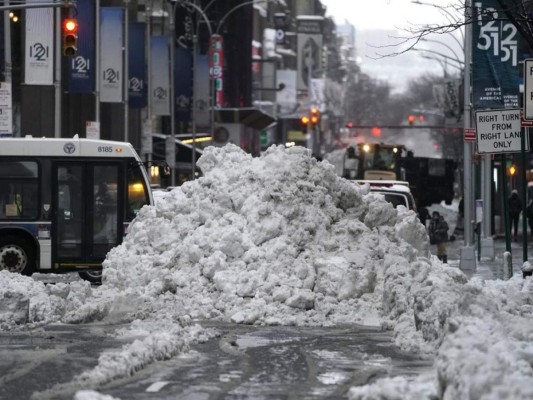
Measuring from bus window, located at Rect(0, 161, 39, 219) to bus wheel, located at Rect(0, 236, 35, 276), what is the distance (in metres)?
0.47

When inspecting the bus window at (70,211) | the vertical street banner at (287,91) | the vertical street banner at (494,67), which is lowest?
the bus window at (70,211)

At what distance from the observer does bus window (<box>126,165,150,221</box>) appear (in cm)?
2797

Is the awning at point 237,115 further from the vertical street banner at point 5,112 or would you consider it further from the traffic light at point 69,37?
the traffic light at point 69,37

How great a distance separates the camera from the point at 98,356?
580 inches

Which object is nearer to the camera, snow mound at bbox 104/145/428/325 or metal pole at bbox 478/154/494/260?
snow mound at bbox 104/145/428/325

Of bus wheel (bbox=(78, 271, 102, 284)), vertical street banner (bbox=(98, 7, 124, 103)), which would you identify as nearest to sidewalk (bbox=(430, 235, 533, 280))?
bus wheel (bbox=(78, 271, 102, 284))

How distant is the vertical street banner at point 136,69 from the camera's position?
51344 mm

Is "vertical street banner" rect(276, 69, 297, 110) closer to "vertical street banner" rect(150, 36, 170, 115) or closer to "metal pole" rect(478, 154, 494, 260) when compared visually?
"vertical street banner" rect(150, 36, 170, 115)

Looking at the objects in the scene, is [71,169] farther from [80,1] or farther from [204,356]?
[80,1]

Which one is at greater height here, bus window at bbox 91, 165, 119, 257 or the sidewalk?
bus window at bbox 91, 165, 119, 257

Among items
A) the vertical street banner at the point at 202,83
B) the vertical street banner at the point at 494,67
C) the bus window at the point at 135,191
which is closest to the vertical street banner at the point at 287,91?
the vertical street banner at the point at 202,83

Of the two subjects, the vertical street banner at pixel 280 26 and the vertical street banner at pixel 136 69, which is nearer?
the vertical street banner at pixel 136 69

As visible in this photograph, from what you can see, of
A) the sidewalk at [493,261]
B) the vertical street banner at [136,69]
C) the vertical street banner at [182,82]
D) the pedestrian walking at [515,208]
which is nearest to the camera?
the sidewalk at [493,261]

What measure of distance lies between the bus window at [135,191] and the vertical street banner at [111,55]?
57.5ft
